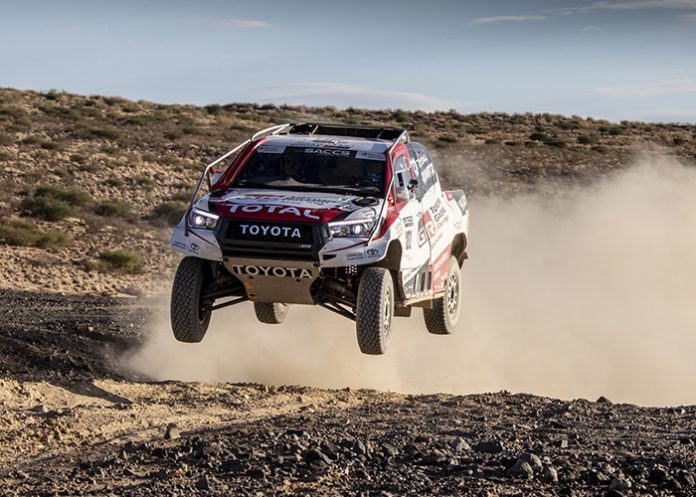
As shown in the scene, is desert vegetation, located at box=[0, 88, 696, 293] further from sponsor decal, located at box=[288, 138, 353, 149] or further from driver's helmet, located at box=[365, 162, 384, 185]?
driver's helmet, located at box=[365, 162, 384, 185]

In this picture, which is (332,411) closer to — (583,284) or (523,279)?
(523,279)

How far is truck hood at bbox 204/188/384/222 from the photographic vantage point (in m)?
11.1

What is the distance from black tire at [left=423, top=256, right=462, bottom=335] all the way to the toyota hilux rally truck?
1.38 ft

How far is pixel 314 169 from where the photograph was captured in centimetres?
1219

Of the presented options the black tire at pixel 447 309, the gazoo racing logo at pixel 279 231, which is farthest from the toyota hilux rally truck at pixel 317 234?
the black tire at pixel 447 309

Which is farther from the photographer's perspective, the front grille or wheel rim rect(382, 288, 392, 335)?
wheel rim rect(382, 288, 392, 335)

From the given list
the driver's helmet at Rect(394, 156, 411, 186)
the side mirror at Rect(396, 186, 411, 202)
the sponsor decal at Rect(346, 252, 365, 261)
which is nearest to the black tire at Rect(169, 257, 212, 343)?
the sponsor decal at Rect(346, 252, 365, 261)

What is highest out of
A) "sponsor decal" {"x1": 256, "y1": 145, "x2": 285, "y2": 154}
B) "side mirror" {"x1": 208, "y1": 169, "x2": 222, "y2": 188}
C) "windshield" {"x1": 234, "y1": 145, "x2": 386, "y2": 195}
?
"sponsor decal" {"x1": 256, "y1": 145, "x2": 285, "y2": 154}

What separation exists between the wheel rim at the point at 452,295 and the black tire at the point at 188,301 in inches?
132

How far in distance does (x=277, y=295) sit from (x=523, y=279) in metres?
9.61

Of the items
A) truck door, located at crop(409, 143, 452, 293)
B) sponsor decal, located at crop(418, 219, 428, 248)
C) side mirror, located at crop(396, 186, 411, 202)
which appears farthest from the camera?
truck door, located at crop(409, 143, 452, 293)

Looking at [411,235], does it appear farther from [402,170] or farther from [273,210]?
[273,210]

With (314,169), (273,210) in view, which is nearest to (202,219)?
(273,210)

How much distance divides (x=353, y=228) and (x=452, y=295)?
3.18 metres
